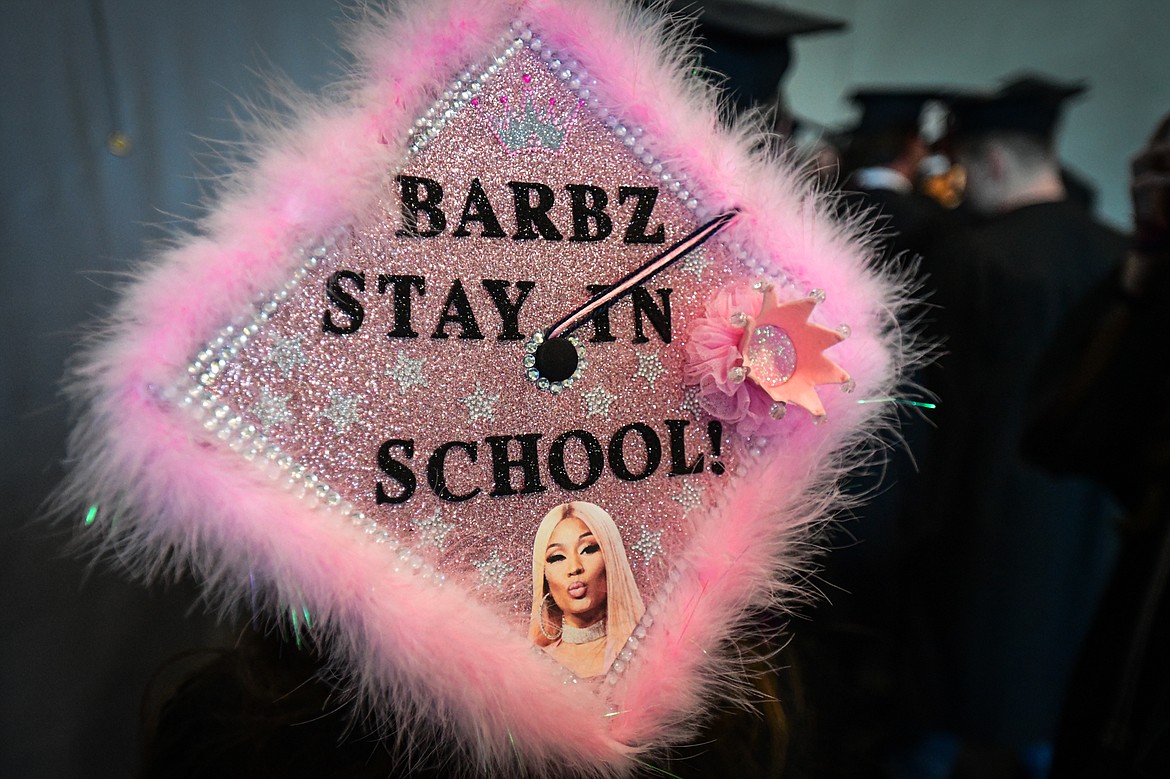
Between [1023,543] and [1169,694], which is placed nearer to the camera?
[1169,694]

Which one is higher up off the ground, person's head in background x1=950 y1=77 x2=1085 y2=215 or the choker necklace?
person's head in background x1=950 y1=77 x2=1085 y2=215

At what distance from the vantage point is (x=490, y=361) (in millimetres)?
481

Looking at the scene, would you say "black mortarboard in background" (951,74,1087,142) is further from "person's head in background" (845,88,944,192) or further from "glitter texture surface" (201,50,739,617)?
"glitter texture surface" (201,50,739,617)

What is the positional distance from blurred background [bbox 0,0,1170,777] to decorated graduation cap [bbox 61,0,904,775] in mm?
122

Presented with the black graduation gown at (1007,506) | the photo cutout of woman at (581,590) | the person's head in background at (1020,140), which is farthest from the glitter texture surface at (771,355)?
the person's head in background at (1020,140)

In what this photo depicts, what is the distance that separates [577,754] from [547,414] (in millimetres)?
236

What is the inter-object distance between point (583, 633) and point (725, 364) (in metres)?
0.22

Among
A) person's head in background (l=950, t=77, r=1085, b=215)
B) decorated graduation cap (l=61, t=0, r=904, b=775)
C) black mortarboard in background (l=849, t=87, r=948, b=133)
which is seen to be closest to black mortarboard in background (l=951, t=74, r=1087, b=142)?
person's head in background (l=950, t=77, r=1085, b=215)

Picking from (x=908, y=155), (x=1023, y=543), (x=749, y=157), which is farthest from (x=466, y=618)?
(x=908, y=155)

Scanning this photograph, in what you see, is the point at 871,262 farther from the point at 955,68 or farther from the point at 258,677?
the point at 955,68

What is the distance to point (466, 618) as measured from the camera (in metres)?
0.46

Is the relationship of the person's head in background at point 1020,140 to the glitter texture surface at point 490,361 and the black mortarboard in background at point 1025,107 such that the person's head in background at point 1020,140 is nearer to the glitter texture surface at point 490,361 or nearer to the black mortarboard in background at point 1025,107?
the black mortarboard in background at point 1025,107

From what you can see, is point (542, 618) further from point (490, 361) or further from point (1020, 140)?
point (1020, 140)

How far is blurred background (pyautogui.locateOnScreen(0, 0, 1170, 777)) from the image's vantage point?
616mm
